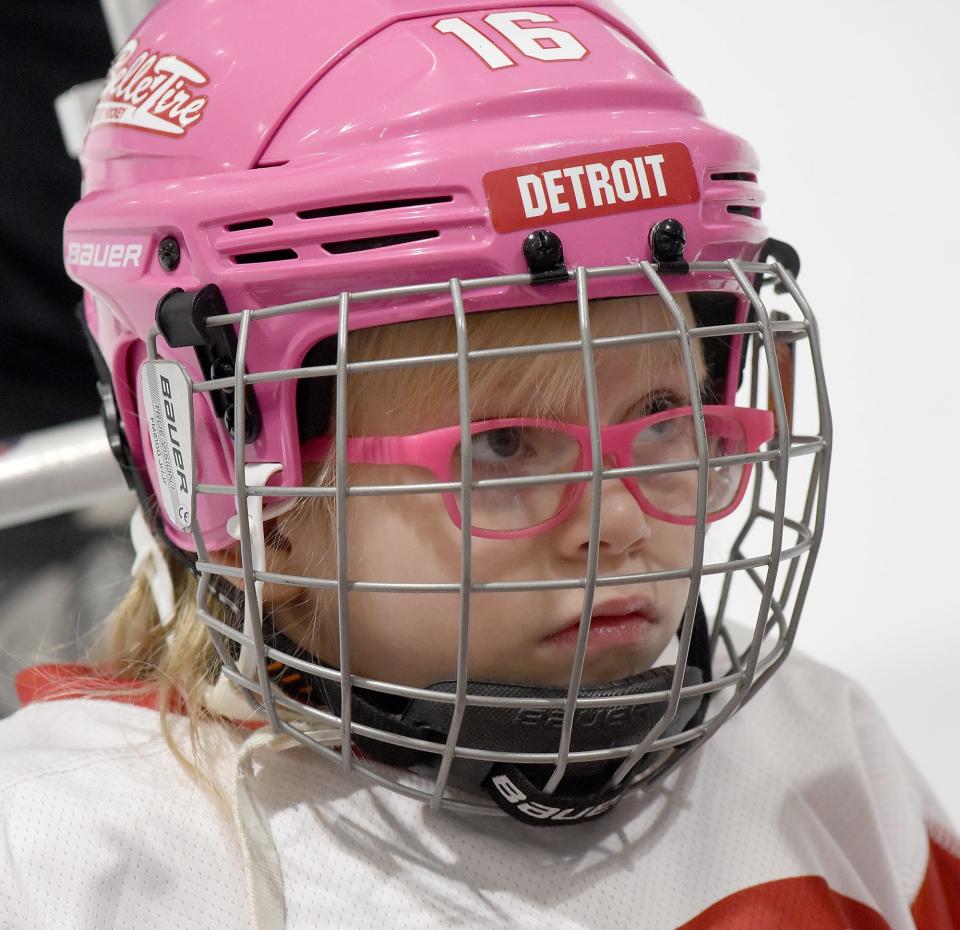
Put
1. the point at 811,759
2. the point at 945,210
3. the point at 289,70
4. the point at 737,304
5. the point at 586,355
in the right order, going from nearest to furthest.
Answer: the point at 586,355 < the point at 289,70 < the point at 737,304 < the point at 811,759 < the point at 945,210

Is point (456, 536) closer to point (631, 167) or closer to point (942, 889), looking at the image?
point (631, 167)

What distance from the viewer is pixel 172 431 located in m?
0.68

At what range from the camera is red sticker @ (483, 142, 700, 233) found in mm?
617

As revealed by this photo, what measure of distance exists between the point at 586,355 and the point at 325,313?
6.1 inches

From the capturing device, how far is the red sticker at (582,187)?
2.02ft

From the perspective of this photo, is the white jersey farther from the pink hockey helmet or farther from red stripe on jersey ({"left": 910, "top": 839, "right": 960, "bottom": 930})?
the pink hockey helmet

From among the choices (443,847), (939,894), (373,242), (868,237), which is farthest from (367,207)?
(868,237)

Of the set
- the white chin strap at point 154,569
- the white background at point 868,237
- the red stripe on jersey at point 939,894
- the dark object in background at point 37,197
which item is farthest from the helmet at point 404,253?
the white background at point 868,237

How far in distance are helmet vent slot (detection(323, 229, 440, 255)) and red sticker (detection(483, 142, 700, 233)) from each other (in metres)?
0.04

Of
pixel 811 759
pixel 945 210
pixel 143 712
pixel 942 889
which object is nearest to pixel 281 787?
pixel 143 712

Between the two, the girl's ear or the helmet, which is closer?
the helmet

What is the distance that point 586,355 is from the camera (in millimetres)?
570

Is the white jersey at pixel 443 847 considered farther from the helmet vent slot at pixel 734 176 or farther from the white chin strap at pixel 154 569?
the helmet vent slot at pixel 734 176

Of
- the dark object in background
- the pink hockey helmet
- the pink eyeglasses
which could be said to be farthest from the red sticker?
the dark object in background
